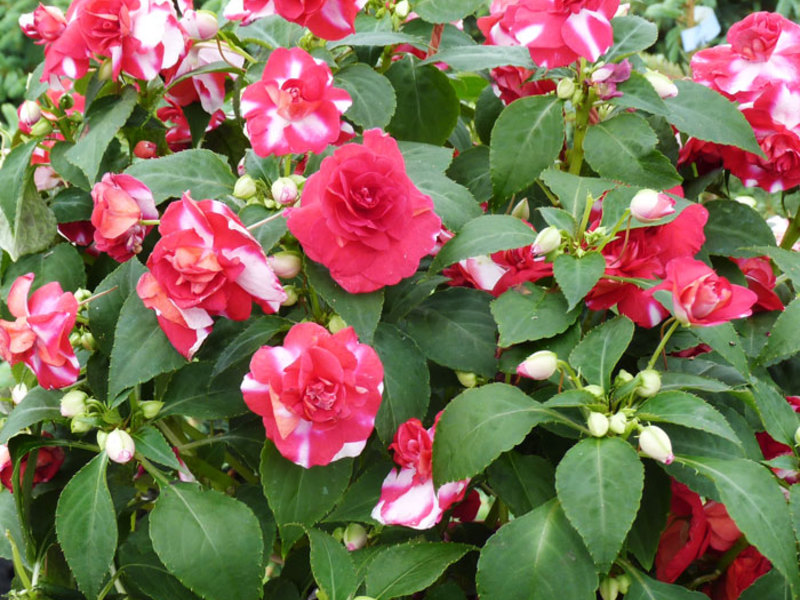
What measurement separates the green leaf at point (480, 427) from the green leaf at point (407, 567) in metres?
0.09

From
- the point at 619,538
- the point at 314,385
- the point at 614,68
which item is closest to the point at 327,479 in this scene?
the point at 314,385

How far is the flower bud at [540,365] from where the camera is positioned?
2.33 ft

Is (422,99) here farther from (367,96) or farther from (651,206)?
(651,206)

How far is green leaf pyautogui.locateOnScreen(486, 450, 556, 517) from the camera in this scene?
2.54 feet

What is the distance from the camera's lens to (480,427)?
70 cm

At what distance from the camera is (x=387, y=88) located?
0.88 metres

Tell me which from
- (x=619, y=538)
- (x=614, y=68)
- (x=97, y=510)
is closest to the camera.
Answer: (x=619, y=538)

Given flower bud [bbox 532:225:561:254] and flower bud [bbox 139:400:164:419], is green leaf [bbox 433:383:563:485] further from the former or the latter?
flower bud [bbox 139:400:164:419]

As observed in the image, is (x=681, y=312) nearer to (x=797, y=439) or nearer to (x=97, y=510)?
(x=797, y=439)

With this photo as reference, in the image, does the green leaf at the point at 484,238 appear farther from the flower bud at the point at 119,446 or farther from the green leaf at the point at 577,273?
the flower bud at the point at 119,446

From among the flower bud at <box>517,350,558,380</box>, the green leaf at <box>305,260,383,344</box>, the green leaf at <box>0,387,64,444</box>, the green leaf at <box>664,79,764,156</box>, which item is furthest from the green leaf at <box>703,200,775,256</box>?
the green leaf at <box>0,387,64,444</box>

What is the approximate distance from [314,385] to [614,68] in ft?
1.46

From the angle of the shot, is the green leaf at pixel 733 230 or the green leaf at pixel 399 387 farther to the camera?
the green leaf at pixel 733 230

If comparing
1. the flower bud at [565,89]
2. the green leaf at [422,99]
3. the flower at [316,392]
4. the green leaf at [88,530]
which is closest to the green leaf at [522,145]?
the flower bud at [565,89]
